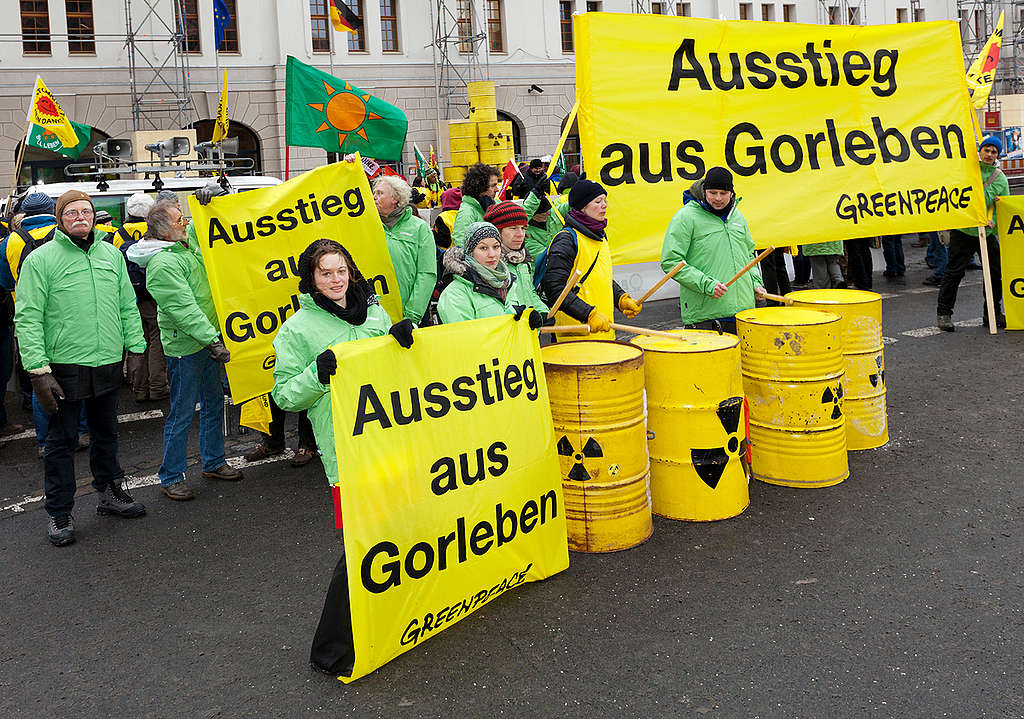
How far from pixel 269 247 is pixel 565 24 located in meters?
29.9

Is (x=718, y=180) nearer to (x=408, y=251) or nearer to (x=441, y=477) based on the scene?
(x=408, y=251)

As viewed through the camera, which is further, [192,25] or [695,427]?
[192,25]

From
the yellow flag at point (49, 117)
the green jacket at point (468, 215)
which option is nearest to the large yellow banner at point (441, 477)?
the green jacket at point (468, 215)

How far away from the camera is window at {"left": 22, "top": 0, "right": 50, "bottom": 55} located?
85.9 feet

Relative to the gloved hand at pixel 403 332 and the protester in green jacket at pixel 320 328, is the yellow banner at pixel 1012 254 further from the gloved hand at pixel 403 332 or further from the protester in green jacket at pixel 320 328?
the gloved hand at pixel 403 332

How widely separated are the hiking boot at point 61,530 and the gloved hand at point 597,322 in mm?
3170

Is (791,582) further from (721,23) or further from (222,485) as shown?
(721,23)

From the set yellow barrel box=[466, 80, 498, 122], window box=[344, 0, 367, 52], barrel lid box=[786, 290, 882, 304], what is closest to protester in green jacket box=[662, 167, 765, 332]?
barrel lid box=[786, 290, 882, 304]

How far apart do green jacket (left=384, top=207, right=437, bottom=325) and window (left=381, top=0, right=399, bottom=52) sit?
25590mm

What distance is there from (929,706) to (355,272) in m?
2.88

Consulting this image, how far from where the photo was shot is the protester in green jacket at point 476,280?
16.2 feet

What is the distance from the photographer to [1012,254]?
961 cm

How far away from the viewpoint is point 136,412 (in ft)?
28.6

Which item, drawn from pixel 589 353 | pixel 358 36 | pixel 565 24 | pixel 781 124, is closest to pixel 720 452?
pixel 589 353
